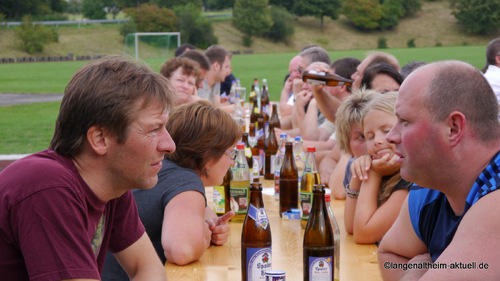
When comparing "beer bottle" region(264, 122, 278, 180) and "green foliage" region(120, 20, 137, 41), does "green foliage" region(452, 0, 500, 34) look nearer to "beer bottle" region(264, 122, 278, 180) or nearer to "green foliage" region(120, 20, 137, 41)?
"green foliage" region(120, 20, 137, 41)

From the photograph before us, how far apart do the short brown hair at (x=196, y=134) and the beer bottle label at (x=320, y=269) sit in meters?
0.85

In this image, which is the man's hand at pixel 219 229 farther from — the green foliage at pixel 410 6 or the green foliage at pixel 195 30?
the green foliage at pixel 410 6

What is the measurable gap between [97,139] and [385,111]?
1495 millimetres

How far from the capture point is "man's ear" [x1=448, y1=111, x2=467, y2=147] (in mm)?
1571

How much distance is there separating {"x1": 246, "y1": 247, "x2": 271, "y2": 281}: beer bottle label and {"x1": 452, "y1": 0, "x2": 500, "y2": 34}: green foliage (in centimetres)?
7089

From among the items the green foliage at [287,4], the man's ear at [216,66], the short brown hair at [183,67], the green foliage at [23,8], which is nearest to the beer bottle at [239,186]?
the short brown hair at [183,67]

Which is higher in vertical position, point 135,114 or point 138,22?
point 135,114

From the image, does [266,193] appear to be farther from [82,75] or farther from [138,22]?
[138,22]

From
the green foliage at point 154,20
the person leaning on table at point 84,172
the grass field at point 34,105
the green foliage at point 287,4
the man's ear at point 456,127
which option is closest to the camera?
the person leaning on table at point 84,172

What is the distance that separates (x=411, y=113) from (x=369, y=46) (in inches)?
2759

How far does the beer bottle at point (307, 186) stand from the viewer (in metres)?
2.80

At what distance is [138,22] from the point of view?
56.8m

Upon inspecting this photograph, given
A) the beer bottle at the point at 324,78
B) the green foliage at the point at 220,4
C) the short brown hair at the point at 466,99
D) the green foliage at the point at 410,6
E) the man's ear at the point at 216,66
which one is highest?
the short brown hair at the point at 466,99

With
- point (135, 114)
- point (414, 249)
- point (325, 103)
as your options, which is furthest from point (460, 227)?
point (325, 103)
